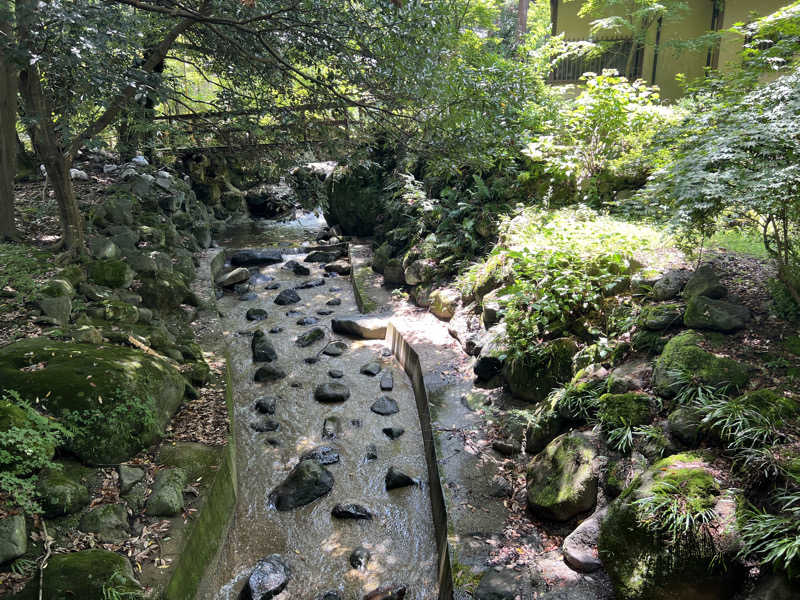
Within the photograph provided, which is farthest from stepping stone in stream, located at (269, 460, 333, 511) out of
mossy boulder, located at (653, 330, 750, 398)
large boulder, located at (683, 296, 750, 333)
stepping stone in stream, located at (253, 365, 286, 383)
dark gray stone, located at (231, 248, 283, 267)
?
dark gray stone, located at (231, 248, 283, 267)

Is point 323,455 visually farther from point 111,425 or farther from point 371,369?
point 111,425

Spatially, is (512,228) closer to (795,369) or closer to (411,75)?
(411,75)

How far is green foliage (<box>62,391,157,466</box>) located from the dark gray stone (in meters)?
8.32

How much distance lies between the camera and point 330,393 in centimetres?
702

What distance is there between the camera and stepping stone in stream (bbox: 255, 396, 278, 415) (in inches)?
265

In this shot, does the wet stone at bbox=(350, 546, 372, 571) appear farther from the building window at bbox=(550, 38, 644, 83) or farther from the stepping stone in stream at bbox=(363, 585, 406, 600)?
the building window at bbox=(550, 38, 644, 83)

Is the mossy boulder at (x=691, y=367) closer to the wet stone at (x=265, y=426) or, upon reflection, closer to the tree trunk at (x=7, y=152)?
the wet stone at (x=265, y=426)

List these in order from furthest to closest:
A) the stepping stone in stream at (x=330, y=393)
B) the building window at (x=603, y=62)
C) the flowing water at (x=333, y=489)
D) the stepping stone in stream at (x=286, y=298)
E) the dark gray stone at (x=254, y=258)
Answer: the building window at (x=603, y=62)
the dark gray stone at (x=254, y=258)
the stepping stone in stream at (x=286, y=298)
the stepping stone in stream at (x=330, y=393)
the flowing water at (x=333, y=489)

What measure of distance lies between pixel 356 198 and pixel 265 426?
Result: 353 inches

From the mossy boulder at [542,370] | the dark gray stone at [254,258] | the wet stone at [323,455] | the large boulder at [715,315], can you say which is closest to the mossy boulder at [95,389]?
the wet stone at [323,455]

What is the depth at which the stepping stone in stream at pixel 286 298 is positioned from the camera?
412 inches

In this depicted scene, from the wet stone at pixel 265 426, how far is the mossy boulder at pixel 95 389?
1466 mm

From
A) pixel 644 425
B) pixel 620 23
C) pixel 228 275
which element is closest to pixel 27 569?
pixel 644 425

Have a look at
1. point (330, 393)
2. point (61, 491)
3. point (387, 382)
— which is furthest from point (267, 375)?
point (61, 491)
